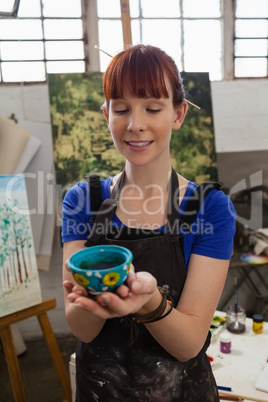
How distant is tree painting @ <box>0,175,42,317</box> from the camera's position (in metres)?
2.22

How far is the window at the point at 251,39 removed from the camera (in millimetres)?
3695

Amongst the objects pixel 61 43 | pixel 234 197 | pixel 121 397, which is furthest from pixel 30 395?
pixel 61 43

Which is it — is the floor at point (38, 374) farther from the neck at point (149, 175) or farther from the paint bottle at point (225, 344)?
the neck at point (149, 175)

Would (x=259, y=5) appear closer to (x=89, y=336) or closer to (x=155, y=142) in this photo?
(x=155, y=142)

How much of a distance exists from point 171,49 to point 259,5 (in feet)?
3.45

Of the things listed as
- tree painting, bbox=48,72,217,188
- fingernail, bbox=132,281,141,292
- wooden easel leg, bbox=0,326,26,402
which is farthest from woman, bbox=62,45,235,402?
tree painting, bbox=48,72,217,188

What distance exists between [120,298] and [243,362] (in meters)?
1.28

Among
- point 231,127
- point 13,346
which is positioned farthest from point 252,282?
point 13,346

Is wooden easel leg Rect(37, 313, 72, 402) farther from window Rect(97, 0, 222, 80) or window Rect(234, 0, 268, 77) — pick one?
window Rect(234, 0, 268, 77)

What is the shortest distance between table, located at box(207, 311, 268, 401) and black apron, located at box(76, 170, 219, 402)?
501mm

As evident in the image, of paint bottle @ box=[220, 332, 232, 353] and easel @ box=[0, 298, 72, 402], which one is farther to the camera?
easel @ box=[0, 298, 72, 402]

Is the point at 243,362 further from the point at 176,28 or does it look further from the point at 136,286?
the point at 176,28

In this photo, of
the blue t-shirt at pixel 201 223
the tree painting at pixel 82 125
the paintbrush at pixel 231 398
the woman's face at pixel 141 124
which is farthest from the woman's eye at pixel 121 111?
the tree painting at pixel 82 125

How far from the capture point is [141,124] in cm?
100
